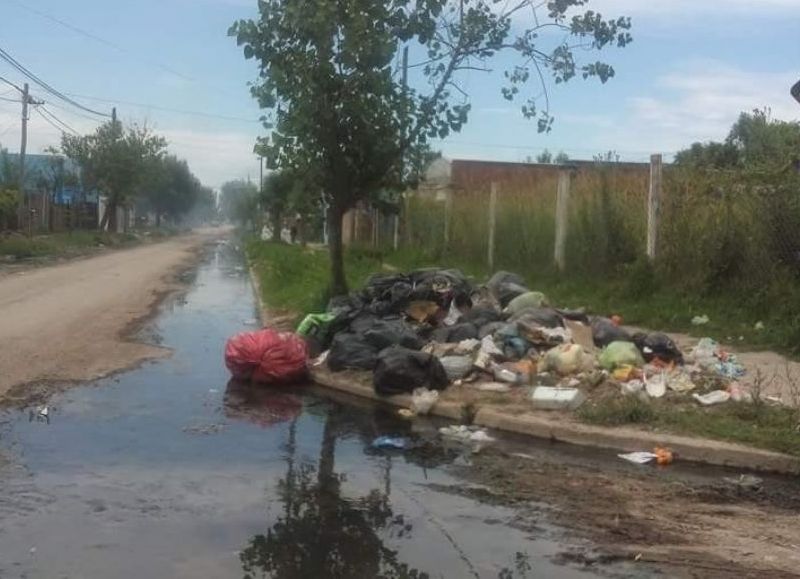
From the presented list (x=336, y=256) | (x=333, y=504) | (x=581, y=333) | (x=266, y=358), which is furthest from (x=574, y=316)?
(x=333, y=504)

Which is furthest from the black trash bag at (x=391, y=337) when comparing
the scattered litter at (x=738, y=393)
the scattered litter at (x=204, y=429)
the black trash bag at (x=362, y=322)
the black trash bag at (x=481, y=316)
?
the scattered litter at (x=738, y=393)

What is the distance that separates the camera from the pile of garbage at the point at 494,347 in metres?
10.5

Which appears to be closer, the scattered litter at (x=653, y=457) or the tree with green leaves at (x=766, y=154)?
the scattered litter at (x=653, y=457)

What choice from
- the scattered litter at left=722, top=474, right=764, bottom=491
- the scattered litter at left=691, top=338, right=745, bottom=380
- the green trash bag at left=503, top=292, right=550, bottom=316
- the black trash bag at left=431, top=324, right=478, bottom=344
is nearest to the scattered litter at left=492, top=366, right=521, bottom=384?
the black trash bag at left=431, top=324, right=478, bottom=344

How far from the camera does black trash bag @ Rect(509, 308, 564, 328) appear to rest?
40.1ft

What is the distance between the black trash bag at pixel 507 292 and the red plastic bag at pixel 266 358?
330cm

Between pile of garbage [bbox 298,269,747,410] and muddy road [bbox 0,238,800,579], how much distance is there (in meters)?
1.08

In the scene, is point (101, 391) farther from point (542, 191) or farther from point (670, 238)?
point (542, 191)

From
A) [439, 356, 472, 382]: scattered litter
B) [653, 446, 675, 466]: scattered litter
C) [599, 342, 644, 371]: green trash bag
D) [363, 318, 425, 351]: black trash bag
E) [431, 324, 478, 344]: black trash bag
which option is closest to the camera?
[653, 446, 675, 466]: scattered litter

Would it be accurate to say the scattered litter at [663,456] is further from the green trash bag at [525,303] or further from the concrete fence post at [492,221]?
the concrete fence post at [492,221]

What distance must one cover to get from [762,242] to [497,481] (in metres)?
7.98

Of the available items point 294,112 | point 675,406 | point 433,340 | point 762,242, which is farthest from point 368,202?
point 675,406

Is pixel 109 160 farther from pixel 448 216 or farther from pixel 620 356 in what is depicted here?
pixel 620 356

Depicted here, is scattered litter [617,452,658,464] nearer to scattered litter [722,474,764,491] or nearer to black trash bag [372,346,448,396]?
scattered litter [722,474,764,491]
